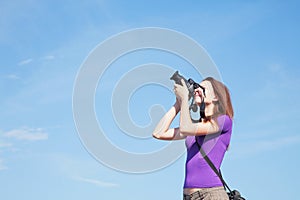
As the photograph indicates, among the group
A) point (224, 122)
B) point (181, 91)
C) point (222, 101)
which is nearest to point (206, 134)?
point (224, 122)

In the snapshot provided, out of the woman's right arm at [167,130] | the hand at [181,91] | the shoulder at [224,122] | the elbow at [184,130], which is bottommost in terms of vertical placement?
the elbow at [184,130]

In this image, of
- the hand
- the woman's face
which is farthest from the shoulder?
the hand

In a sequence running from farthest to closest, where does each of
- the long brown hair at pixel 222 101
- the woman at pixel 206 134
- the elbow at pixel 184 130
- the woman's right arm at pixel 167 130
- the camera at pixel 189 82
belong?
the woman's right arm at pixel 167 130, the camera at pixel 189 82, the long brown hair at pixel 222 101, the elbow at pixel 184 130, the woman at pixel 206 134

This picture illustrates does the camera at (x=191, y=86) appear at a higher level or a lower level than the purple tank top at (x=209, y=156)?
higher

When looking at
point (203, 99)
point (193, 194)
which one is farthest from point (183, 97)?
point (193, 194)

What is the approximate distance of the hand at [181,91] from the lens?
584 centimetres

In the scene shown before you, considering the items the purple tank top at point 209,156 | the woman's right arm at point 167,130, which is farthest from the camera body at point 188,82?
the purple tank top at point 209,156

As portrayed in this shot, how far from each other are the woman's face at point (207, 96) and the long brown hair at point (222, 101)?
53 mm

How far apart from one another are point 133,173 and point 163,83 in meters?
1.59

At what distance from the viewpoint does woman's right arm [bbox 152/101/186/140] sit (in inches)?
243

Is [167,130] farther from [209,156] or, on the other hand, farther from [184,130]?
[209,156]

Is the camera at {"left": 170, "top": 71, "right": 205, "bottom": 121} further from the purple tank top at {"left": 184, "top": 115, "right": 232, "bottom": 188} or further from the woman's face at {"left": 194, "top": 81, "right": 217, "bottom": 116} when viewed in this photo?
the purple tank top at {"left": 184, "top": 115, "right": 232, "bottom": 188}

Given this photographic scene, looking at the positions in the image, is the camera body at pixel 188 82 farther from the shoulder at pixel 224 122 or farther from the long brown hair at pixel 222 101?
the shoulder at pixel 224 122

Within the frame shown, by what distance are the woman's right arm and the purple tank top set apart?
0.37 meters
